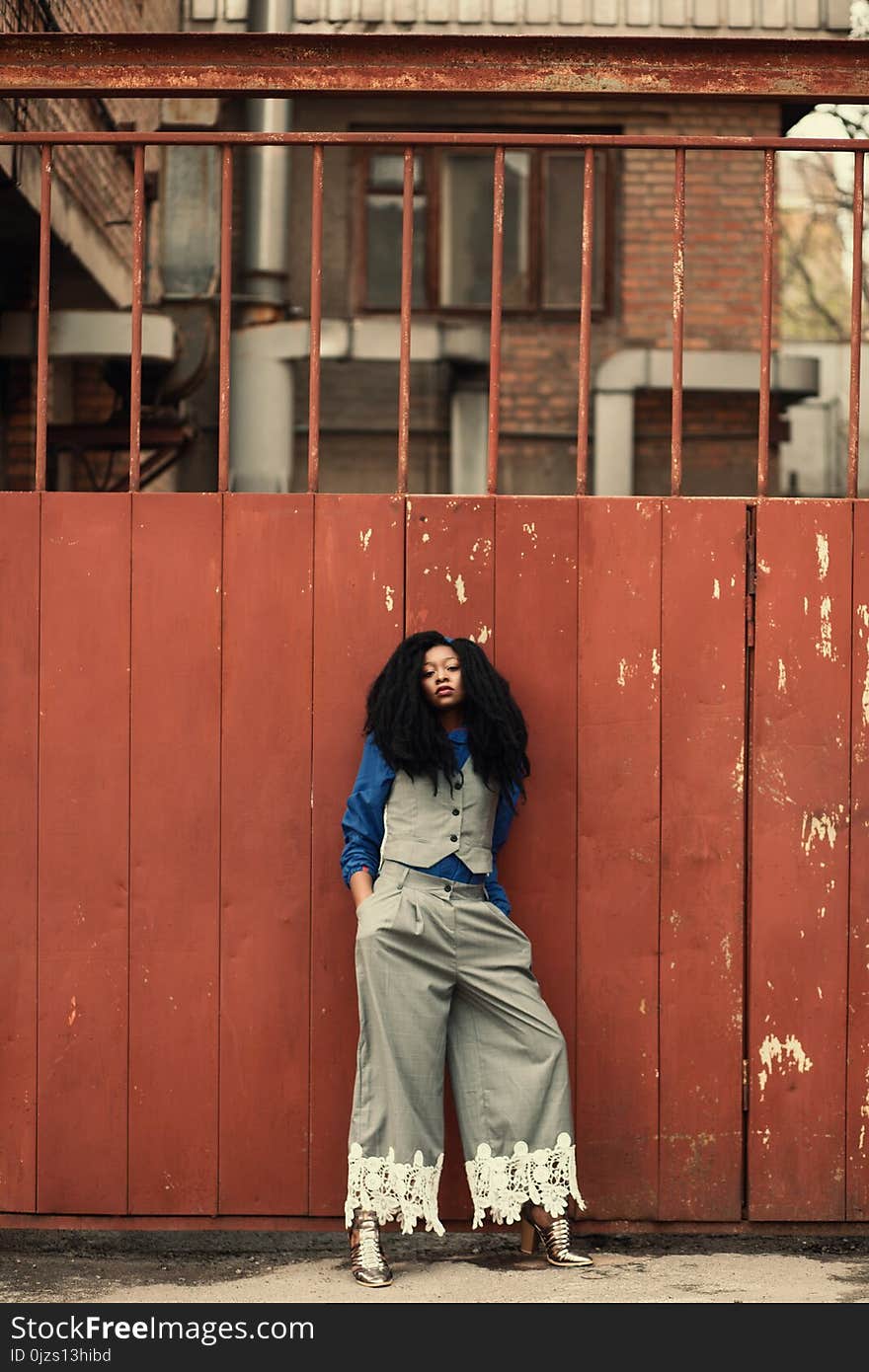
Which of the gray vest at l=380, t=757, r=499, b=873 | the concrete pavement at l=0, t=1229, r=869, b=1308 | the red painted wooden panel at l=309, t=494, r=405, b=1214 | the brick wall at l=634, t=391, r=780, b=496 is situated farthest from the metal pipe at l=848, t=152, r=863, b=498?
the brick wall at l=634, t=391, r=780, b=496

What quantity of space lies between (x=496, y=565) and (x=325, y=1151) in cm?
179

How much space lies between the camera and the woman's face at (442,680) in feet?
16.0

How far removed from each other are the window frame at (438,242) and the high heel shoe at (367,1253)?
28.1 ft

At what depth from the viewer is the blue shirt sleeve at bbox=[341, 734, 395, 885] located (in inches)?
192

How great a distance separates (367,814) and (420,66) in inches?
87.1

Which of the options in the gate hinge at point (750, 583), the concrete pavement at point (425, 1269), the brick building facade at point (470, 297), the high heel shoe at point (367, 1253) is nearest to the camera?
the concrete pavement at point (425, 1269)

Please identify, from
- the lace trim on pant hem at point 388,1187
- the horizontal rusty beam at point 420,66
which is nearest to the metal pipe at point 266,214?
the horizontal rusty beam at point 420,66

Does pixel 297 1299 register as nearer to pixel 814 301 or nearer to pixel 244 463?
pixel 244 463

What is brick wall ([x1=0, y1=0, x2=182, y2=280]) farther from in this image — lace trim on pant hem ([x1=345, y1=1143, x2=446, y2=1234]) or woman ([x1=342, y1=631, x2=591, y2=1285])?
lace trim on pant hem ([x1=345, y1=1143, x2=446, y2=1234])

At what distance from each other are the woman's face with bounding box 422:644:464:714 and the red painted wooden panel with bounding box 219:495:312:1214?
42cm

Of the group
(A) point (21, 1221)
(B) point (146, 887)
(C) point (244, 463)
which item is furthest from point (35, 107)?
(A) point (21, 1221)

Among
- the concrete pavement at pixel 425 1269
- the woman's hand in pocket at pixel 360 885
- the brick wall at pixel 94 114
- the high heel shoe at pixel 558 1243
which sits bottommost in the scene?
the concrete pavement at pixel 425 1269

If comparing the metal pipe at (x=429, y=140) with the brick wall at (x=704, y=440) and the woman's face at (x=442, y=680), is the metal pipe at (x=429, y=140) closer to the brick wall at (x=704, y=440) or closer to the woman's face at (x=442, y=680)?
the woman's face at (x=442, y=680)

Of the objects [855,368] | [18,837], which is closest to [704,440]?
[855,368]
